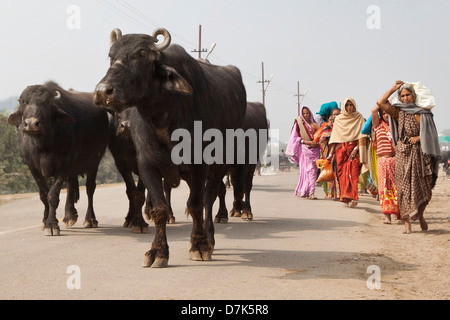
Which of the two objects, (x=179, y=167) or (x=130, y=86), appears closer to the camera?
(x=130, y=86)

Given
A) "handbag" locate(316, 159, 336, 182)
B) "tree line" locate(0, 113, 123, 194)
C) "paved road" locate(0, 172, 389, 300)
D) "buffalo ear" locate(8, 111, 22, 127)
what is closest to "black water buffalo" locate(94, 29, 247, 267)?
"paved road" locate(0, 172, 389, 300)

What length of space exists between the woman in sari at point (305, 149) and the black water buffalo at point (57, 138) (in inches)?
291

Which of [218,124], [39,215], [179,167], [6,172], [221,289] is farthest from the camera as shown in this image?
[6,172]

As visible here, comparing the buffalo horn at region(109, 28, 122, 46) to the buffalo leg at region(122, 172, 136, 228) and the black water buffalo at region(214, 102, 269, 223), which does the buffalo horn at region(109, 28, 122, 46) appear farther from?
the black water buffalo at region(214, 102, 269, 223)

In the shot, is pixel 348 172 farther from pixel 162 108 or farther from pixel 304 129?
pixel 162 108

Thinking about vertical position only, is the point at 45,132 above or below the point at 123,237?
above

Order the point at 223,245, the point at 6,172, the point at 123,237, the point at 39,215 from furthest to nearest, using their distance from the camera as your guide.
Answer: the point at 6,172 → the point at 39,215 → the point at 123,237 → the point at 223,245

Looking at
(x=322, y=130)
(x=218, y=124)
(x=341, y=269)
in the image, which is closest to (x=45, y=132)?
(x=218, y=124)

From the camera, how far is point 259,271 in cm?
633

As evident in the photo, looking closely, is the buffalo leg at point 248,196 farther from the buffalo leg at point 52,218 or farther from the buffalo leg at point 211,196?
the buffalo leg at point 52,218

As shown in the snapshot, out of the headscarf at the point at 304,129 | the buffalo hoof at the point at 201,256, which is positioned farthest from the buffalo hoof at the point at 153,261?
the headscarf at the point at 304,129

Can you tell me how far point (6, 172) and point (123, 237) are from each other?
37.3 metres

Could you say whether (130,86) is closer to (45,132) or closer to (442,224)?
(45,132)
